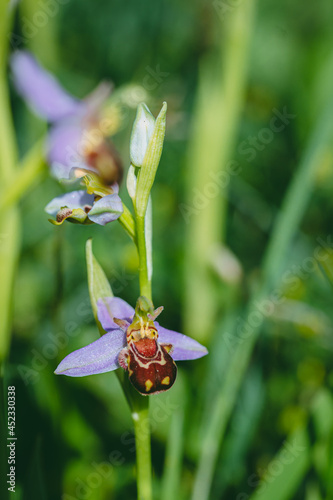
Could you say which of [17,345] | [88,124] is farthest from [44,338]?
[88,124]

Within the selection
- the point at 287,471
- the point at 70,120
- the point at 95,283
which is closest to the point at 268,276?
the point at 287,471

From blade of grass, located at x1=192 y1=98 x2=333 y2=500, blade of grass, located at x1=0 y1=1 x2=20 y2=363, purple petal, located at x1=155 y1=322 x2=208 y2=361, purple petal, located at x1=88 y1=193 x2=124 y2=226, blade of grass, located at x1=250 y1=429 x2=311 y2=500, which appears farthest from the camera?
blade of grass, located at x1=0 y1=1 x2=20 y2=363

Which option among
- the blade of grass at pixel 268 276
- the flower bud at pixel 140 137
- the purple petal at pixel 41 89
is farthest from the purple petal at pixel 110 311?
the purple petal at pixel 41 89

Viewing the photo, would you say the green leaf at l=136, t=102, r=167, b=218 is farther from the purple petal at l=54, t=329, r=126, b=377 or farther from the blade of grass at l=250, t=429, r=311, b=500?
the blade of grass at l=250, t=429, r=311, b=500

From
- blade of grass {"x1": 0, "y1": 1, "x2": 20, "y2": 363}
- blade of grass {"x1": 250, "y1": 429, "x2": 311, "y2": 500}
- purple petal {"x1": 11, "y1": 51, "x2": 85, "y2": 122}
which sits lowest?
blade of grass {"x1": 250, "y1": 429, "x2": 311, "y2": 500}

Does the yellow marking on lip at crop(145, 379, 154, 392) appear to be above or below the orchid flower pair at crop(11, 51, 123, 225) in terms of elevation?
below

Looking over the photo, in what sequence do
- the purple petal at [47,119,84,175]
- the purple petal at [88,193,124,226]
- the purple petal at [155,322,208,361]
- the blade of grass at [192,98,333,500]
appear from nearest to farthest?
1. the purple petal at [88,193,124,226]
2. the purple petal at [155,322,208,361]
3. the blade of grass at [192,98,333,500]
4. the purple petal at [47,119,84,175]

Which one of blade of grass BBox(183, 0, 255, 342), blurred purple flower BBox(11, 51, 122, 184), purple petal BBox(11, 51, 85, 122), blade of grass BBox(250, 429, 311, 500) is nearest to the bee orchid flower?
blade of grass BBox(250, 429, 311, 500)
